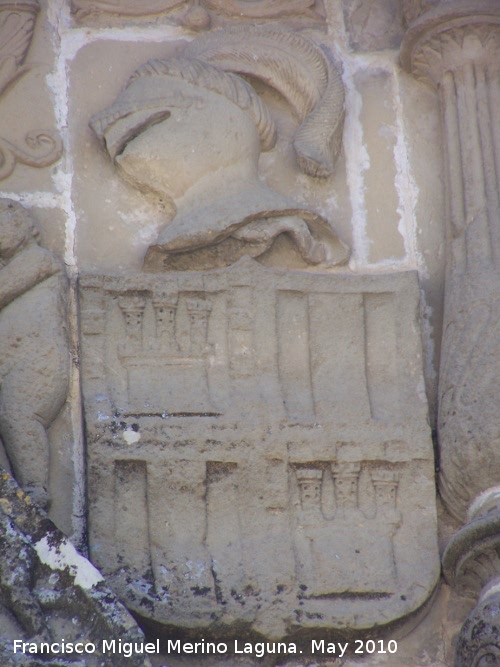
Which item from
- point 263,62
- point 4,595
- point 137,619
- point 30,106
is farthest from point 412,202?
point 4,595

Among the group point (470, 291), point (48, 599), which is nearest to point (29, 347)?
point (48, 599)

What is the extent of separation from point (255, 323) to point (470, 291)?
0.60m

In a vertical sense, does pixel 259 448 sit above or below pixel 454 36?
below

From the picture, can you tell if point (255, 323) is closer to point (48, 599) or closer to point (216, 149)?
point (216, 149)

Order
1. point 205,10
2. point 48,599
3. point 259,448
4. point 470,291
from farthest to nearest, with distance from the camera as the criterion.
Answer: point 205,10 < point 470,291 < point 259,448 < point 48,599

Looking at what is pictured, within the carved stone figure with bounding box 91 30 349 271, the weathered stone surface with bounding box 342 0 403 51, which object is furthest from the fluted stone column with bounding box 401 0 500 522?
the carved stone figure with bounding box 91 30 349 271

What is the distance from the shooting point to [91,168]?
3557 millimetres

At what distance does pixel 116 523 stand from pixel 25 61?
1.53 meters

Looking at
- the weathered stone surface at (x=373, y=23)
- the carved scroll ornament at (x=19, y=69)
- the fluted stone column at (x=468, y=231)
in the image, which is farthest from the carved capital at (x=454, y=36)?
the carved scroll ornament at (x=19, y=69)

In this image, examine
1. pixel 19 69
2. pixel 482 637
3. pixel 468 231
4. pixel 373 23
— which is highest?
pixel 373 23

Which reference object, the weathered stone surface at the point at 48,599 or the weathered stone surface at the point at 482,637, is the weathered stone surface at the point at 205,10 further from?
the weathered stone surface at the point at 482,637

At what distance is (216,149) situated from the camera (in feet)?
11.5

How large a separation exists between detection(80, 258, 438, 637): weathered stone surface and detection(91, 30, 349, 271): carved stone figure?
127 millimetres

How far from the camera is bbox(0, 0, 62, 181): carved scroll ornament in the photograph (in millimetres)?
3512
